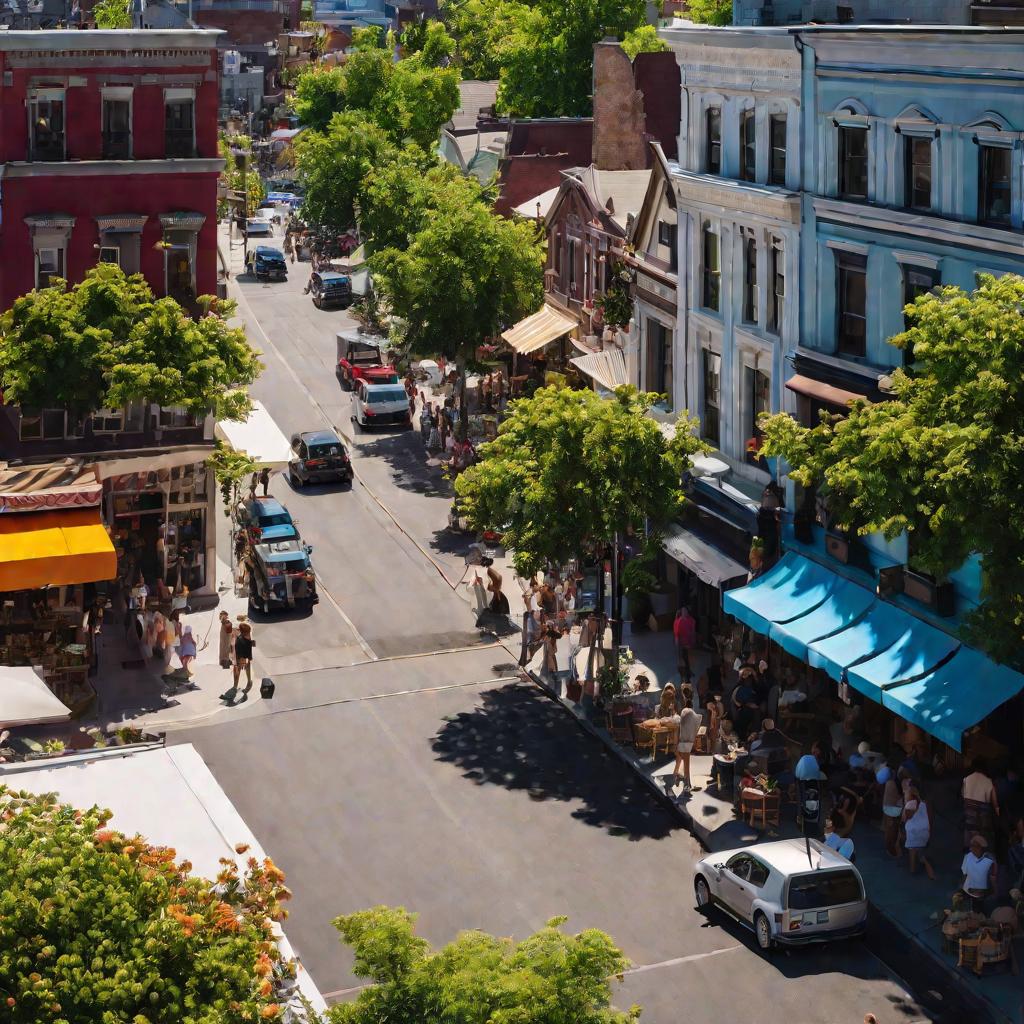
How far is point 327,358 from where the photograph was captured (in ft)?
238

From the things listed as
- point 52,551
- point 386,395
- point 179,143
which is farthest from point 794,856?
point 386,395

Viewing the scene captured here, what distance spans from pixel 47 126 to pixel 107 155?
5.19 feet

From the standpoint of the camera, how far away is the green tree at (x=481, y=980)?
15.2 meters

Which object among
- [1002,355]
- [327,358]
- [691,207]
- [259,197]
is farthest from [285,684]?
[259,197]

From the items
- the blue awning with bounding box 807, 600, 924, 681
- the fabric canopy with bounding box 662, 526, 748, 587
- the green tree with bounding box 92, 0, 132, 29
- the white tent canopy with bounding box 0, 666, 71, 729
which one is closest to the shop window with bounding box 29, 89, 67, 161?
the white tent canopy with bounding box 0, 666, 71, 729

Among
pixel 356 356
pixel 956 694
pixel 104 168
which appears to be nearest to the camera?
pixel 956 694

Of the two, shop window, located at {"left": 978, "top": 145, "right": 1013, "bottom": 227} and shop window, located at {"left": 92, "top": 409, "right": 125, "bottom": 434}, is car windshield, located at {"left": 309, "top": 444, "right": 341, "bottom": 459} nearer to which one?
shop window, located at {"left": 92, "top": 409, "right": 125, "bottom": 434}

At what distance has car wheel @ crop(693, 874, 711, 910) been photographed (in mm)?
28703

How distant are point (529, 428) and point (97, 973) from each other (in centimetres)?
2344

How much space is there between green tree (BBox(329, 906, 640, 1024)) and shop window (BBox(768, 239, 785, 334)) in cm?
2428

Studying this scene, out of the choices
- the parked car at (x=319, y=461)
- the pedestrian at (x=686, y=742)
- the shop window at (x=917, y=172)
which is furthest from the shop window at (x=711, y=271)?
the parked car at (x=319, y=461)

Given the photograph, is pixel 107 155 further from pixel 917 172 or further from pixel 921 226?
pixel 921 226

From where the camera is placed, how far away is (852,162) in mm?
35406

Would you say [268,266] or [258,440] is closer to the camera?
[258,440]
